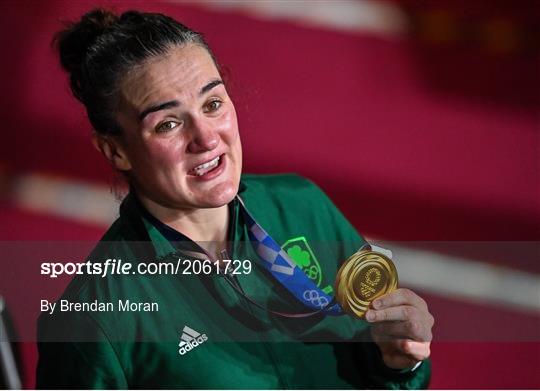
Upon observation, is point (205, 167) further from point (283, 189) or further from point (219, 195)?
point (283, 189)

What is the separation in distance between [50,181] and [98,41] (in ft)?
1.02

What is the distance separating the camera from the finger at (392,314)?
3.94ft

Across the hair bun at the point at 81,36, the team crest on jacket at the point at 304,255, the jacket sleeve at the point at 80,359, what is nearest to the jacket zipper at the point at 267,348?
the team crest on jacket at the point at 304,255

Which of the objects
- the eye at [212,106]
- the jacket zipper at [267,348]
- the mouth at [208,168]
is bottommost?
the jacket zipper at [267,348]

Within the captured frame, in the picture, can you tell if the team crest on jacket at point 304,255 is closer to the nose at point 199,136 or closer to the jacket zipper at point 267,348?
the jacket zipper at point 267,348

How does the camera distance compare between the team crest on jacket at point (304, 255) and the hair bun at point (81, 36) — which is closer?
the hair bun at point (81, 36)

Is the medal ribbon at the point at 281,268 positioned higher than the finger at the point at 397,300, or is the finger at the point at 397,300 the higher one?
the medal ribbon at the point at 281,268

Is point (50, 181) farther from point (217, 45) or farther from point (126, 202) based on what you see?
point (217, 45)

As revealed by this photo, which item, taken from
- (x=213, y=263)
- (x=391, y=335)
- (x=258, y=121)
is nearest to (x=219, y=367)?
(x=213, y=263)

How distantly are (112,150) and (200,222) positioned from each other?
0.18 meters

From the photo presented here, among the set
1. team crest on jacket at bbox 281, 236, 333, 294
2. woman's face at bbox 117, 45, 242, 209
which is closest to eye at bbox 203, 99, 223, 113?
woman's face at bbox 117, 45, 242, 209

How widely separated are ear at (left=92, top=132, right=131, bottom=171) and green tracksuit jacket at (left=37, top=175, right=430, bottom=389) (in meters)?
0.06

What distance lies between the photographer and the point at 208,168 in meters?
1.20

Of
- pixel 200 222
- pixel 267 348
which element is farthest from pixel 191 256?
pixel 267 348
